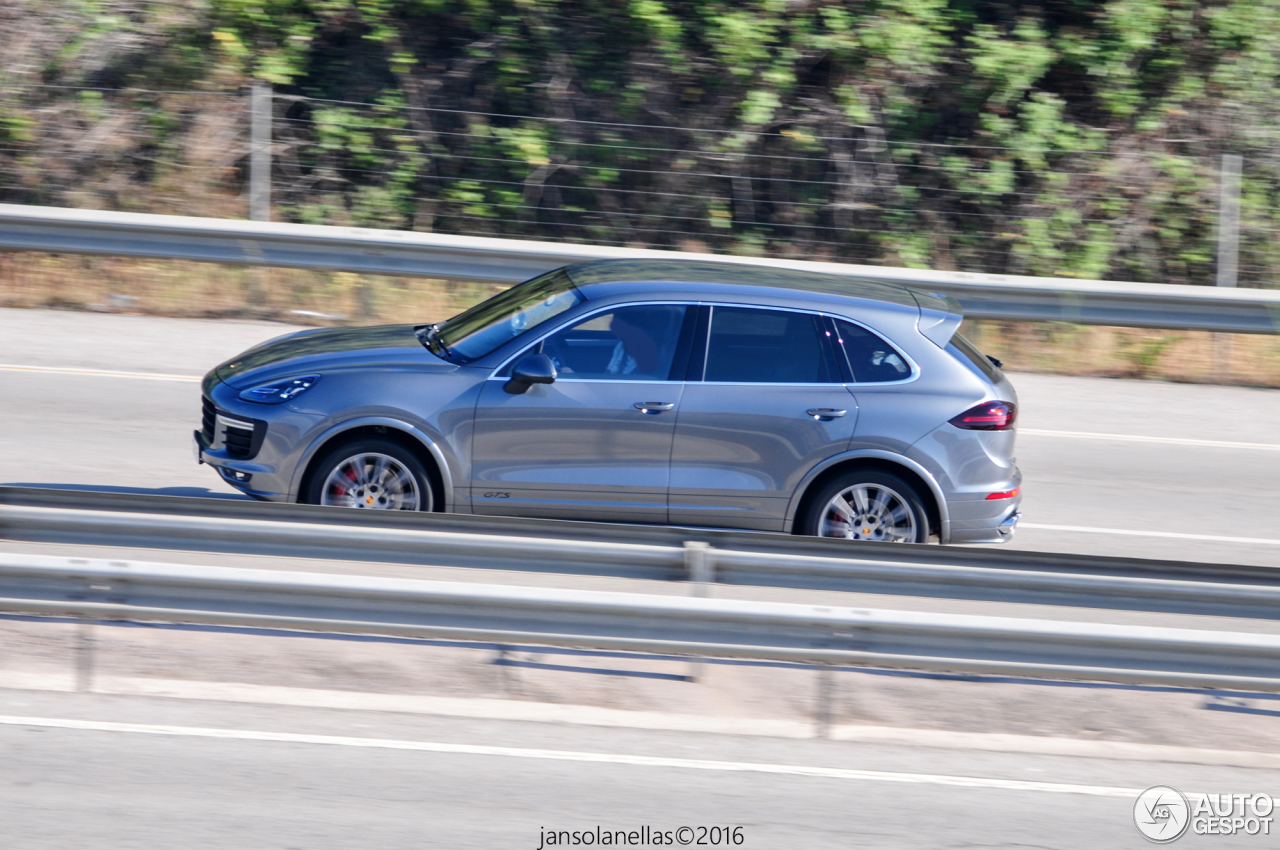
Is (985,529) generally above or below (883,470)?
below

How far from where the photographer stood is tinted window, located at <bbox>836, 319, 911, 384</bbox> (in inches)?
308

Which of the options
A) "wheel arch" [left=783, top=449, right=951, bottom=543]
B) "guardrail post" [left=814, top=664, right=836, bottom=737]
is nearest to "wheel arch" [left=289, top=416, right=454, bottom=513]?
"wheel arch" [left=783, top=449, right=951, bottom=543]

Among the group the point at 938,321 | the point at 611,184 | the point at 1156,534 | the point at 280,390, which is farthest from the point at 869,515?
the point at 611,184

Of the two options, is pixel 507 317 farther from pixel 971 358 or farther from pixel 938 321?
pixel 971 358

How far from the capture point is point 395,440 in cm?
771

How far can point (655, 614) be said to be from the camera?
5.72 metres

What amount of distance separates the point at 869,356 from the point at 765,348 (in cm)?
61

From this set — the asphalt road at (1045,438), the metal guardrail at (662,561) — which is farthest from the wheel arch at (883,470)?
the asphalt road at (1045,438)

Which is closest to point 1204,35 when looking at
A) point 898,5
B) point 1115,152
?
point 1115,152

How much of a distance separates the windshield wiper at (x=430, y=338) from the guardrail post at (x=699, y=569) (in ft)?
7.42

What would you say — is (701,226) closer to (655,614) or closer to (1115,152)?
(1115,152)

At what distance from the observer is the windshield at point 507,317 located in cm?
Result: 794

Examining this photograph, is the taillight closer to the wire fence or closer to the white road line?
the white road line

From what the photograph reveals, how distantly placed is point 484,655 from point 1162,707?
334cm
